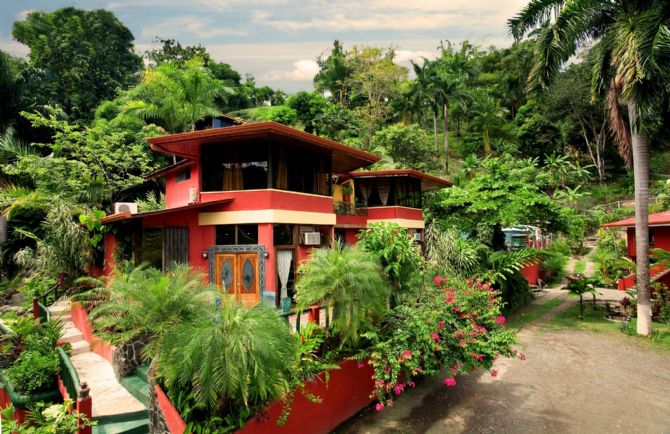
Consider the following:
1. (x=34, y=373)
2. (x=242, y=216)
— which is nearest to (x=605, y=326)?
(x=242, y=216)

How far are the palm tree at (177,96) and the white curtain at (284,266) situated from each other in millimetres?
14734

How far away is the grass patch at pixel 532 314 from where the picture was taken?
15.7m

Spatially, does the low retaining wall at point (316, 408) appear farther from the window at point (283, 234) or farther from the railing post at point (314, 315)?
the window at point (283, 234)

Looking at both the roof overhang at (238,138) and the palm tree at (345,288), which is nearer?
the palm tree at (345,288)

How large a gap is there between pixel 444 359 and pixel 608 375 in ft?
19.1

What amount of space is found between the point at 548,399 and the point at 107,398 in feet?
32.1

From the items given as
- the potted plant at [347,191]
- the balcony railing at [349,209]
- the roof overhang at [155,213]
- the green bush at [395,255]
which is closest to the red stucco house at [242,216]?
the roof overhang at [155,213]

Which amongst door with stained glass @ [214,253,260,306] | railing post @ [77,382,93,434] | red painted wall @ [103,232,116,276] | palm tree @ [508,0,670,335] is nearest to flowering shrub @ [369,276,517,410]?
railing post @ [77,382,93,434]

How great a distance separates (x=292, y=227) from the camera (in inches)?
527

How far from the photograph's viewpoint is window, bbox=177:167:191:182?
1627 centimetres

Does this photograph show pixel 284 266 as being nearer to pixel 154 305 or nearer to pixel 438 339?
pixel 438 339

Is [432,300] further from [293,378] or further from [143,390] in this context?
[143,390]

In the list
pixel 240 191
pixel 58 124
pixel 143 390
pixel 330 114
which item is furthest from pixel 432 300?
pixel 330 114

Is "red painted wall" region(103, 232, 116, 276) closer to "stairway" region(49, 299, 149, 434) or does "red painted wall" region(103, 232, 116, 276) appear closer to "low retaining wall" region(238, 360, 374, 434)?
"stairway" region(49, 299, 149, 434)
